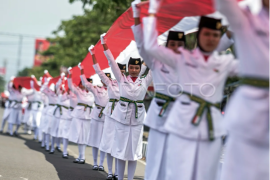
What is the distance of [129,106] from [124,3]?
5.75 metres

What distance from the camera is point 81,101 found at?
13.0 meters

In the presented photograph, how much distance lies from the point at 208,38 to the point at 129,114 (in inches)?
157

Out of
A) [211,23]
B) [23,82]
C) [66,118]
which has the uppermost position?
[211,23]

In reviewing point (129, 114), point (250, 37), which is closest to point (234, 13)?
point (250, 37)

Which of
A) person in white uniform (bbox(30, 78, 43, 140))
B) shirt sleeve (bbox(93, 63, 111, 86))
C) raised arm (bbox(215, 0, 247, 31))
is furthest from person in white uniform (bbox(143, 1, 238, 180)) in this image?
person in white uniform (bbox(30, 78, 43, 140))

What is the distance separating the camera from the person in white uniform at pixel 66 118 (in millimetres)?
13727

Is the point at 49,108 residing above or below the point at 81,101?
below

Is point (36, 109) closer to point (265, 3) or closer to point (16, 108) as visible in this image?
point (16, 108)

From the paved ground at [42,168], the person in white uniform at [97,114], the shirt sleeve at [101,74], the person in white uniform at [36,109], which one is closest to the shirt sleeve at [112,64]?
the shirt sleeve at [101,74]

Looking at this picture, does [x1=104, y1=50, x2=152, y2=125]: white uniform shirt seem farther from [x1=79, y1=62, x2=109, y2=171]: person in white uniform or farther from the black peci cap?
the black peci cap

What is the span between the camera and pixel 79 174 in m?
10.1

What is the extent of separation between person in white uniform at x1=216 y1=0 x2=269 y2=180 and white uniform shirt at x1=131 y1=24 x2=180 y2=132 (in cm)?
177

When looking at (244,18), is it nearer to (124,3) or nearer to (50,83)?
(124,3)

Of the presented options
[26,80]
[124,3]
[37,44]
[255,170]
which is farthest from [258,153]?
[37,44]
